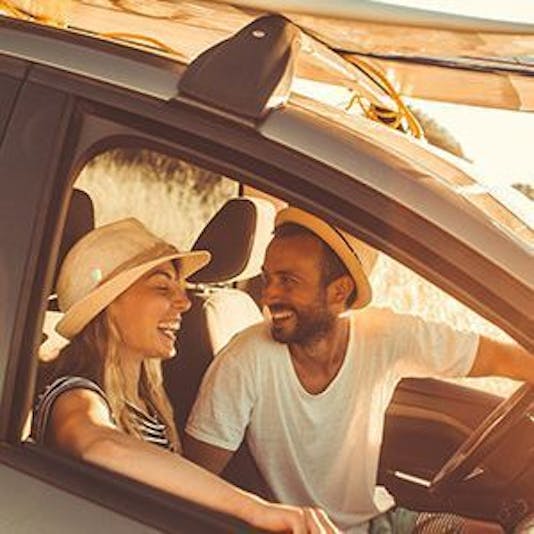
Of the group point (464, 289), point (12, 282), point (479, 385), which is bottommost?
point (479, 385)

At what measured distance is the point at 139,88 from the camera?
2783mm

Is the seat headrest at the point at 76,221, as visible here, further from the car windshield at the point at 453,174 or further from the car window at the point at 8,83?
the car windshield at the point at 453,174

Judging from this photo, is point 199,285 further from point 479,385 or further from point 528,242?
point 528,242

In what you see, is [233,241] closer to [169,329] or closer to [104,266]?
[169,329]

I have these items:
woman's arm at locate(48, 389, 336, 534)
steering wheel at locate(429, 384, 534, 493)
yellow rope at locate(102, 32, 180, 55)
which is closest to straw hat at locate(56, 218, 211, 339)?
woman's arm at locate(48, 389, 336, 534)

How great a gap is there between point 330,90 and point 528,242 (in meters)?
1.38

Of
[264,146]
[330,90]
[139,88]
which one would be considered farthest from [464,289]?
[330,90]

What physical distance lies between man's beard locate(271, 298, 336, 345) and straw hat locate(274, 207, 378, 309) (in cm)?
10

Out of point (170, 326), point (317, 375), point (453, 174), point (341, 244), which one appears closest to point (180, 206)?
point (170, 326)

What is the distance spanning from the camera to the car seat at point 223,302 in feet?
10.5

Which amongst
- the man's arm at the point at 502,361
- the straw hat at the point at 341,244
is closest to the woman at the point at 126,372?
the straw hat at the point at 341,244

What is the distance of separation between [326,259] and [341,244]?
0.62 feet

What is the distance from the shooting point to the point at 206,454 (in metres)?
3.05

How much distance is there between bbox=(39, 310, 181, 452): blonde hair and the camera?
2939 millimetres
